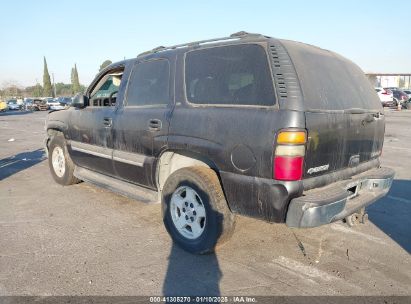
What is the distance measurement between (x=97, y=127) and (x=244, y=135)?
2536 millimetres

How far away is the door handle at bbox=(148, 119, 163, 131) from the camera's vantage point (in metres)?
3.72

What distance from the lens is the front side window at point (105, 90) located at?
5.12m

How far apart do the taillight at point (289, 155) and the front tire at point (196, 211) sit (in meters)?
0.70

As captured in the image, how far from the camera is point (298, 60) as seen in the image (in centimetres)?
307

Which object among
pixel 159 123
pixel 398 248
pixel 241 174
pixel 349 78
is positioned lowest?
pixel 398 248

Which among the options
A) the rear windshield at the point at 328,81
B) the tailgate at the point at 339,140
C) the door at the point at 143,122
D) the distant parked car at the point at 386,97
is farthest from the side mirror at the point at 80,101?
the distant parked car at the point at 386,97

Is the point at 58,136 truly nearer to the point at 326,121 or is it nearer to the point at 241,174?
the point at 241,174

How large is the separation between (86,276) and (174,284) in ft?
2.60

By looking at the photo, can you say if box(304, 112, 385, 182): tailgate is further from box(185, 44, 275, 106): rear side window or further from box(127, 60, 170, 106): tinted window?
box(127, 60, 170, 106): tinted window

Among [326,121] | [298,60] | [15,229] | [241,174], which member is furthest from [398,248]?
[15,229]

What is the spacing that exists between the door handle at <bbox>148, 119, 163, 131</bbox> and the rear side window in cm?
43

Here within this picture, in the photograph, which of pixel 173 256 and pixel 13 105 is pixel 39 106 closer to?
pixel 13 105

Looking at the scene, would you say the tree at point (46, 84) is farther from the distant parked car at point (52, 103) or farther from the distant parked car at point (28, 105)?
the distant parked car at point (52, 103)

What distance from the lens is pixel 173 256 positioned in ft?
11.5
